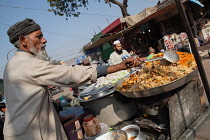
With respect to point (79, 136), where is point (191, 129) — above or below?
below

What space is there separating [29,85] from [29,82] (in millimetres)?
34

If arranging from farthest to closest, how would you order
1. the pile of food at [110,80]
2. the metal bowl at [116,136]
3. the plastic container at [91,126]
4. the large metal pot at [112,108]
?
the pile of food at [110,80]
the large metal pot at [112,108]
the plastic container at [91,126]
the metal bowl at [116,136]

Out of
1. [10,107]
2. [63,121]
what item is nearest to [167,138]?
[63,121]

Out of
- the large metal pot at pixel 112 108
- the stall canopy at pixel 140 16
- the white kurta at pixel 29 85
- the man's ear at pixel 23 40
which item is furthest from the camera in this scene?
the stall canopy at pixel 140 16

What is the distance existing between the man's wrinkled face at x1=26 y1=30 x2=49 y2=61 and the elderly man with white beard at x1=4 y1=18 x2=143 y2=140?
0.11 ft

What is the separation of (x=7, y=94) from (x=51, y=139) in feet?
2.44

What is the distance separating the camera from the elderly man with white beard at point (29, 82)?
140 centimetres

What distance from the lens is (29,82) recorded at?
1427mm

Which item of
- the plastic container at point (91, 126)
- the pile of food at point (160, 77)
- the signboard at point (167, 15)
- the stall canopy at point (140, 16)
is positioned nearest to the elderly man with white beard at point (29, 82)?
the pile of food at point (160, 77)

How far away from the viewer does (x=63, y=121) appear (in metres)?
2.56

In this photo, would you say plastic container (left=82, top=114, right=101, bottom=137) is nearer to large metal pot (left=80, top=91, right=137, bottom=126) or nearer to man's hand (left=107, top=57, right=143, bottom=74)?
large metal pot (left=80, top=91, right=137, bottom=126)

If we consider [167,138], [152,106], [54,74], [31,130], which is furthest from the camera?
[152,106]

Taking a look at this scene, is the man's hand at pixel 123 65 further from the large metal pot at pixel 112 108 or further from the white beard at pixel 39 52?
the large metal pot at pixel 112 108

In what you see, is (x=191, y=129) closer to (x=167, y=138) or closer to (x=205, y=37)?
(x=167, y=138)
